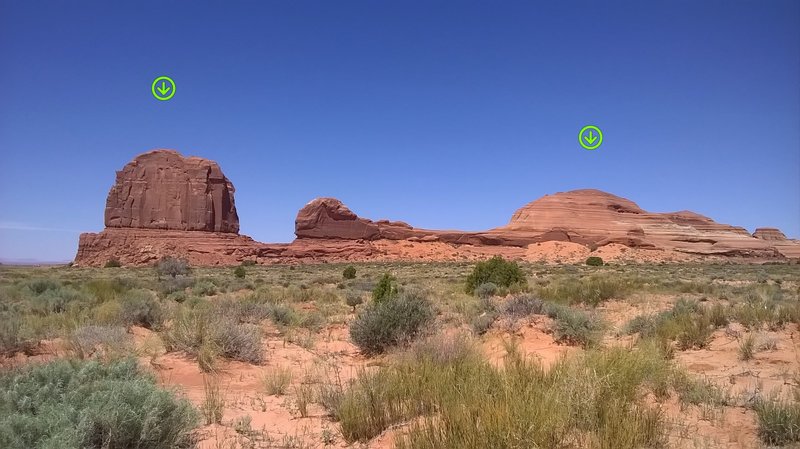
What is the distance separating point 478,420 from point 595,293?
1331cm

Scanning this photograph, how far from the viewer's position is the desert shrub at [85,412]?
3109 mm

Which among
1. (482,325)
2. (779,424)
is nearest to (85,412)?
(779,424)

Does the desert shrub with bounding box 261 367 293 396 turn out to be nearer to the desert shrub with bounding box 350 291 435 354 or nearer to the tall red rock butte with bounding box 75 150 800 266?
the desert shrub with bounding box 350 291 435 354

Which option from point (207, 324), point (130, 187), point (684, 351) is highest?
point (130, 187)

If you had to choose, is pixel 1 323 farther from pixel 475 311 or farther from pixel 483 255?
pixel 483 255

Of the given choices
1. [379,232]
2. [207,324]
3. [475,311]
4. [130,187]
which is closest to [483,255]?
[379,232]

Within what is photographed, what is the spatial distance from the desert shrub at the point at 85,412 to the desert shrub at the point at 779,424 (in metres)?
4.49

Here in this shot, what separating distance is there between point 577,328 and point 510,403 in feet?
20.3

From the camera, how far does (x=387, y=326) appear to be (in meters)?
8.49

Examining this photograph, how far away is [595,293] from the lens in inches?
600

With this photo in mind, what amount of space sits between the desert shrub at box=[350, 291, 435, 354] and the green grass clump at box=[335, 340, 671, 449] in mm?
2855

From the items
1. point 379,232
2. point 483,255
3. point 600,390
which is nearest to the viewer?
point 600,390

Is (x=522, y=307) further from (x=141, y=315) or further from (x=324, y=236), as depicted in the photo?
(x=324, y=236)

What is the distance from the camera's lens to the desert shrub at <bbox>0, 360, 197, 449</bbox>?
122 inches
